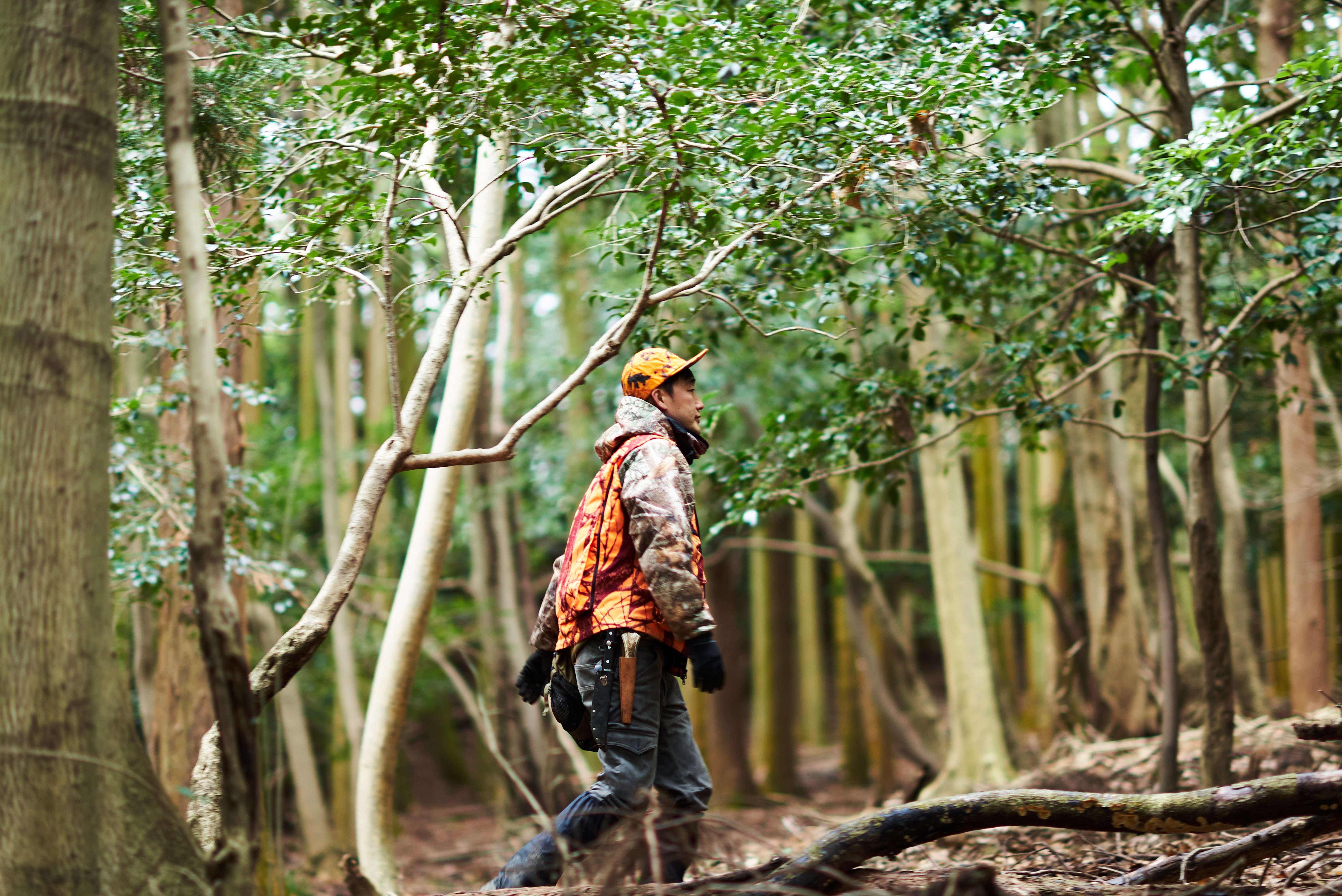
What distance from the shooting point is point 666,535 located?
12.1 feet

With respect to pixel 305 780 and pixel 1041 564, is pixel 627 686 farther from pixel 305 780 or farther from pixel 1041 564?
pixel 1041 564

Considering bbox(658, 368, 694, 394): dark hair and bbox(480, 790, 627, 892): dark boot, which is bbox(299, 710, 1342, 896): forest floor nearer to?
bbox(480, 790, 627, 892): dark boot

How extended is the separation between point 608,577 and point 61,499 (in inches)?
73.7

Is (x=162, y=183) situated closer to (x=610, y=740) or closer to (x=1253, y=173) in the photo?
(x=610, y=740)

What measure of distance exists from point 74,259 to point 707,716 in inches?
571

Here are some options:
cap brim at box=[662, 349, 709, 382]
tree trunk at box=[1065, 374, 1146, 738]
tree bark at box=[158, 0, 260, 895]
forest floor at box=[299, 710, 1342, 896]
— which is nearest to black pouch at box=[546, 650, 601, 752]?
forest floor at box=[299, 710, 1342, 896]

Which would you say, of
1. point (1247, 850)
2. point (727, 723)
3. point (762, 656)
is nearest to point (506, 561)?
point (727, 723)

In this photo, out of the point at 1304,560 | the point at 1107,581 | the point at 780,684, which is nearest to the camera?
the point at 1304,560

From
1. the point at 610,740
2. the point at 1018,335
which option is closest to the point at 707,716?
the point at 1018,335

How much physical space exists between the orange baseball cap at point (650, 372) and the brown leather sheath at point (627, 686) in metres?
1.06

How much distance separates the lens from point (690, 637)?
3600mm

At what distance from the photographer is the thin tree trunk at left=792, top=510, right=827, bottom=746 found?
781 inches

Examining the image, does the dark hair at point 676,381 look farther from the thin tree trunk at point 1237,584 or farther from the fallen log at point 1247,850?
the thin tree trunk at point 1237,584

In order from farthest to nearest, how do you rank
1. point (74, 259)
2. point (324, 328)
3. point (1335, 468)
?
point (324, 328) → point (1335, 468) → point (74, 259)
